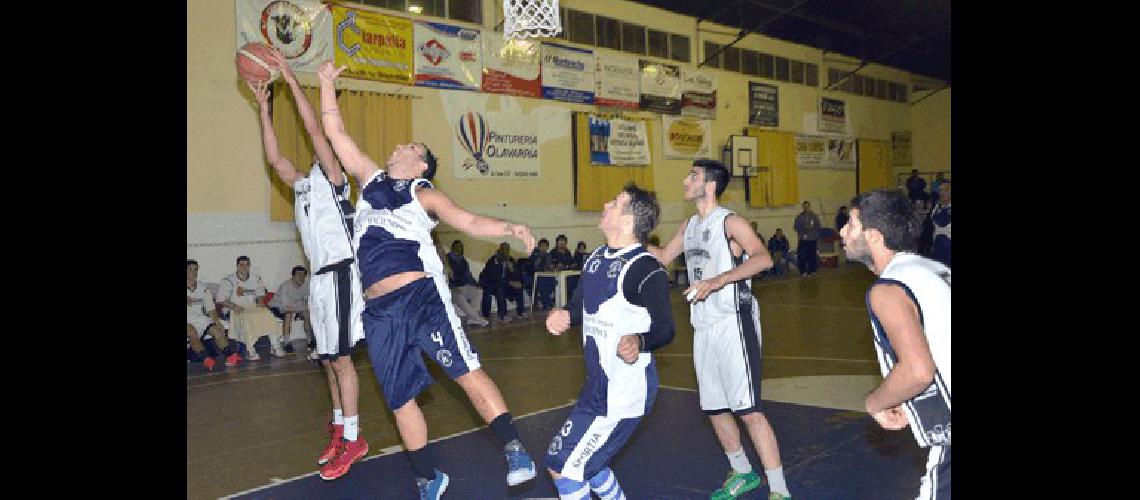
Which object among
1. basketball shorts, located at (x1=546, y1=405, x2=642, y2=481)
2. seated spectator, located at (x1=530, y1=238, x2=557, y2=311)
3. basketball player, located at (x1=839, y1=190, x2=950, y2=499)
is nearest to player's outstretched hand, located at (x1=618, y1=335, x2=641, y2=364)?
basketball shorts, located at (x1=546, y1=405, x2=642, y2=481)

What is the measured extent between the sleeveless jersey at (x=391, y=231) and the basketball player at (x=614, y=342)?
1.19 m

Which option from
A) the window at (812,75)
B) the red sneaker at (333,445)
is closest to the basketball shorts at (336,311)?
the red sneaker at (333,445)

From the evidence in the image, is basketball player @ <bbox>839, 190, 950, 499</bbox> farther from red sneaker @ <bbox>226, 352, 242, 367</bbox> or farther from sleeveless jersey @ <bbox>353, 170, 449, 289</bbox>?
red sneaker @ <bbox>226, 352, 242, 367</bbox>

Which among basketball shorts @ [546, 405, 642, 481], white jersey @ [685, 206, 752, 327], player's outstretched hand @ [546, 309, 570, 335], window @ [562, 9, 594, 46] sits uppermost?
window @ [562, 9, 594, 46]

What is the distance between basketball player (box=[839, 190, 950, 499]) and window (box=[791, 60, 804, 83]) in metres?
20.5

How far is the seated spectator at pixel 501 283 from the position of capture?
44.5ft

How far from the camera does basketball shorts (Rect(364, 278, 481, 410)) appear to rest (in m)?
4.51

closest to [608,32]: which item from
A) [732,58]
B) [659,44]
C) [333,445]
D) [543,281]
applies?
[659,44]

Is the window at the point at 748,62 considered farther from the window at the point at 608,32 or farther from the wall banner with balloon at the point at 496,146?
the wall banner with balloon at the point at 496,146

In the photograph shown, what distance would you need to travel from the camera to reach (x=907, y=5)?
789 inches
